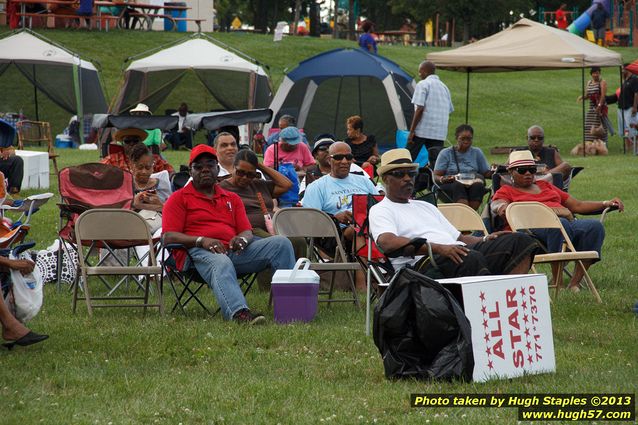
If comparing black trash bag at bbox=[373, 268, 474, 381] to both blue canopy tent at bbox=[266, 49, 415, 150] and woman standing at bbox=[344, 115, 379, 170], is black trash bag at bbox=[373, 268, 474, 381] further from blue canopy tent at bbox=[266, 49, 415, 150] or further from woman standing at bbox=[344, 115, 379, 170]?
blue canopy tent at bbox=[266, 49, 415, 150]

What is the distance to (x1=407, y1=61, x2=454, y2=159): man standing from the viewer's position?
1511 centimetres

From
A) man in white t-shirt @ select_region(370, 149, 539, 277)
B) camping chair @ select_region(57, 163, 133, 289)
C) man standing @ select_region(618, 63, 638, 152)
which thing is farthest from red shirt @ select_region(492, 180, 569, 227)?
man standing @ select_region(618, 63, 638, 152)

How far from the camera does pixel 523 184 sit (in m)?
9.59

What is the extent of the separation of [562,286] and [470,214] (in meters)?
1.10

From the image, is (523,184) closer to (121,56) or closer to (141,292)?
(141,292)

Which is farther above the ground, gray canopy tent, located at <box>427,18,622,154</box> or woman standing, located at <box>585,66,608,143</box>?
gray canopy tent, located at <box>427,18,622,154</box>

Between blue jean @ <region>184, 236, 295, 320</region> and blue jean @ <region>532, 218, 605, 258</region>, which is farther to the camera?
blue jean @ <region>532, 218, 605, 258</region>

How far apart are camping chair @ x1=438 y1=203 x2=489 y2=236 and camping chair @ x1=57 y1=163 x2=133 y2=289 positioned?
8.52 ft

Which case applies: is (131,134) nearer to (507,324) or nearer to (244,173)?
(244,173)

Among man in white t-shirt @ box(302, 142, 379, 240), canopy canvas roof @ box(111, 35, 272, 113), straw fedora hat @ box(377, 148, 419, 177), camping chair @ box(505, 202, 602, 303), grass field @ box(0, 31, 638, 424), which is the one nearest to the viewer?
grass field @ box(0, 31, 638, 424)

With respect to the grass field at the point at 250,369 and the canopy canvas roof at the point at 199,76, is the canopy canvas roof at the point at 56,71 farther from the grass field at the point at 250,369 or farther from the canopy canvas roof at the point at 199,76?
the grass field at the point at 250,369

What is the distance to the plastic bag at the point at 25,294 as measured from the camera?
675cm

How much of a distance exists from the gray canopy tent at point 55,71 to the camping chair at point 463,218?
59.0 feet

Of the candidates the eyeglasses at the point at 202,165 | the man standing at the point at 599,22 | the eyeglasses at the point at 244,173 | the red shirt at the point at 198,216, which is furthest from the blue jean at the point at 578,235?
the man standing at the point at 599,22
